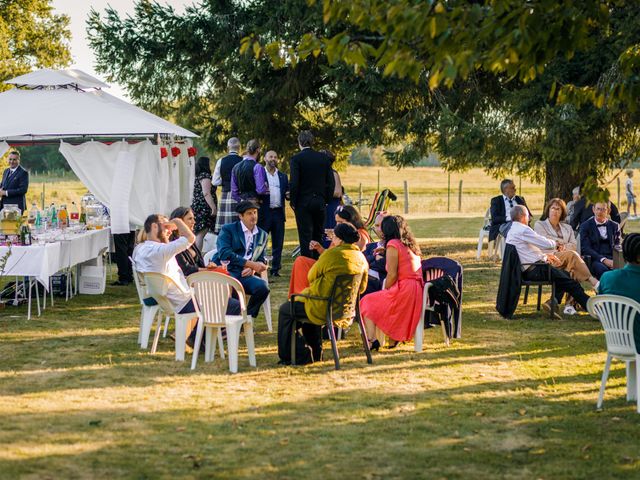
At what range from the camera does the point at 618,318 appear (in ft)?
22.8

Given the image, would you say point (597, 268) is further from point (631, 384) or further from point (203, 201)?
point (203, 201)

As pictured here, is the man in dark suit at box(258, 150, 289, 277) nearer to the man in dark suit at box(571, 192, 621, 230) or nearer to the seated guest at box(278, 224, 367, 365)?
the man in dark suit at box(571, 192, 621, 230)

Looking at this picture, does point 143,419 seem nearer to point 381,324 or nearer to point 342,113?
point 381,324

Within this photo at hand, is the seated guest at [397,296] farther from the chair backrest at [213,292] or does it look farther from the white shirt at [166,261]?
the white shirt at [166,261]

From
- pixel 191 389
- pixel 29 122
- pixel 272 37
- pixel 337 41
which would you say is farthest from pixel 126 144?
pixel 337 41

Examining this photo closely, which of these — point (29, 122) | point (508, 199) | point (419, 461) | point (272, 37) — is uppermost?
point (272, 37)

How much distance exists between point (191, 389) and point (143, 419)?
95 cm

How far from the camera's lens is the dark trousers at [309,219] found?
13495 millimetres

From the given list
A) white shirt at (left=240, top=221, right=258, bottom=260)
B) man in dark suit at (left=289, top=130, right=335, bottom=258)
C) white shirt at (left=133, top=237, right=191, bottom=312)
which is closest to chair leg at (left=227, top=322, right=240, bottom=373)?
white shirt at (left=133, top=237, right=191, bottom=312)

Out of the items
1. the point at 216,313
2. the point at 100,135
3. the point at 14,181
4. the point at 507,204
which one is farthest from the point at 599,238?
the point at 14,181

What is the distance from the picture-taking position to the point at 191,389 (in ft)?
24.9

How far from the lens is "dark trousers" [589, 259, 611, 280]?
11.6 meters

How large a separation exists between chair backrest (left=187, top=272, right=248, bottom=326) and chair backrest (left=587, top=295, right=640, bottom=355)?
295 centimetres

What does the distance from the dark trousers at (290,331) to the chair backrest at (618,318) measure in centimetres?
252
